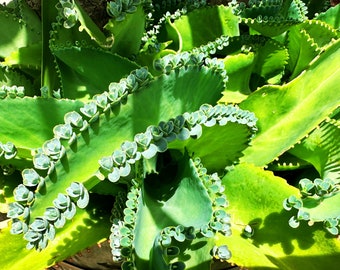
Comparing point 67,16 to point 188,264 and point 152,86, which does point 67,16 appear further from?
point 188,264

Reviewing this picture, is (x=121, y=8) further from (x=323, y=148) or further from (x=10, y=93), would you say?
(x=323, y=148)

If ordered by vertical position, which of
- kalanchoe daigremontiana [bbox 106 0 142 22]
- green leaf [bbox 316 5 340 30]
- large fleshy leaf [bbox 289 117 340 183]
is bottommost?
large fleshy leaf [bbox 289 117 340 183]

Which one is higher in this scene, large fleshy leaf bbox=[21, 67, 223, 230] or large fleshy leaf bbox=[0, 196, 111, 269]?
large fleshy leaf bbox=[21, 67, 223, 230]

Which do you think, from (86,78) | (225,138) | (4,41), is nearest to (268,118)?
(225,138)

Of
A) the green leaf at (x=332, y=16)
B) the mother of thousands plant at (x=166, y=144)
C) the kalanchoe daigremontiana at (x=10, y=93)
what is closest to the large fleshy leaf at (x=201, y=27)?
the mother of thousands plant at (x=166, y=144)

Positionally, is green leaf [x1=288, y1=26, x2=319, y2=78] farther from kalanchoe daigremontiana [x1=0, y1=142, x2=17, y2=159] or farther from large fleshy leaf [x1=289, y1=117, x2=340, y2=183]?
kalanchoe daigremontiana [x1=0, y1=142, x2=17, y2=159]

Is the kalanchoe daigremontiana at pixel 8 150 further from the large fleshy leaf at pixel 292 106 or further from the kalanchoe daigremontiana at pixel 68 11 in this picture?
the large fleshy leaf at pixel 292 106

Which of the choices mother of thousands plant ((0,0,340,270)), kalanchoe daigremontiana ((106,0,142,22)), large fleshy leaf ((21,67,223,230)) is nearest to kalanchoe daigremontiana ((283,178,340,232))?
mother of thousands plant ((0,0,340,270))

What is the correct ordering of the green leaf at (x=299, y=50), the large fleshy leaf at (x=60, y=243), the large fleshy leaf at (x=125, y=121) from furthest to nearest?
the green leaf at (x=299, y=50) → the large fleshy leaf at (x=60, y=243) → the large fleshy leaf at (x=125, y=121)

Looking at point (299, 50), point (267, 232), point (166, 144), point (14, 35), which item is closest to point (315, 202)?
point (267, 232)
